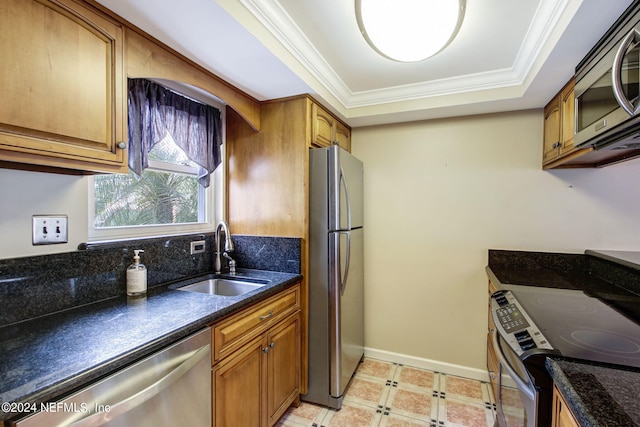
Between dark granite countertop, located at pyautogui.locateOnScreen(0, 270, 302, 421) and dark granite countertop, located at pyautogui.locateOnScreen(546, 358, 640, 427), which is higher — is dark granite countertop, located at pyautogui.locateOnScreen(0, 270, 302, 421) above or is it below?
above

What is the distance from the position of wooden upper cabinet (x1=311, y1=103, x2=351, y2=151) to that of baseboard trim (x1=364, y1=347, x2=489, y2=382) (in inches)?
76.7

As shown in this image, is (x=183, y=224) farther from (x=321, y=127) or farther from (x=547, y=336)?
(x=547, y=336)

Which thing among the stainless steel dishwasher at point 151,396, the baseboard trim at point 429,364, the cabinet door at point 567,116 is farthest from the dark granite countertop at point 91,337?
the cabinet door at point 567,116

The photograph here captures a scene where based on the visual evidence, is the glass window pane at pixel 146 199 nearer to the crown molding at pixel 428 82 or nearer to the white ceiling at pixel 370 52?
the white ceiling at pixel 370 52

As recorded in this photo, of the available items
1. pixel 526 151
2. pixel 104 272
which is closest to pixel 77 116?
pixel 104 272

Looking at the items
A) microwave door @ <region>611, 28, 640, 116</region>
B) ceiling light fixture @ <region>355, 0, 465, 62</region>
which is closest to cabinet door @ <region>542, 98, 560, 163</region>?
microwave door @ <region>611, 28, 640, 116</region>

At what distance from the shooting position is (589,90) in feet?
4.59

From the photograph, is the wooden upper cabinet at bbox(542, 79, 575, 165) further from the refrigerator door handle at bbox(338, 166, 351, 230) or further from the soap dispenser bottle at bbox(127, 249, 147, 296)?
the soap dispenser bottle at bbox(127, 249, 147, 296)

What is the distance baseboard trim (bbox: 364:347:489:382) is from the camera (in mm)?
2416

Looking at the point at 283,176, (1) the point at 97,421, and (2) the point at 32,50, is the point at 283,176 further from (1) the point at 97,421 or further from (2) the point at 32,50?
(1) the point at 97,421

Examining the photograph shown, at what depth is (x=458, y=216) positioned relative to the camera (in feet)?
8.13

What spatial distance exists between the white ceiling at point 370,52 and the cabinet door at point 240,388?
149 centimetres

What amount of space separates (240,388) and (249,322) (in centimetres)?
31

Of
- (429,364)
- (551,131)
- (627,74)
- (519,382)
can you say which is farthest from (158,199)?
(551,131)
